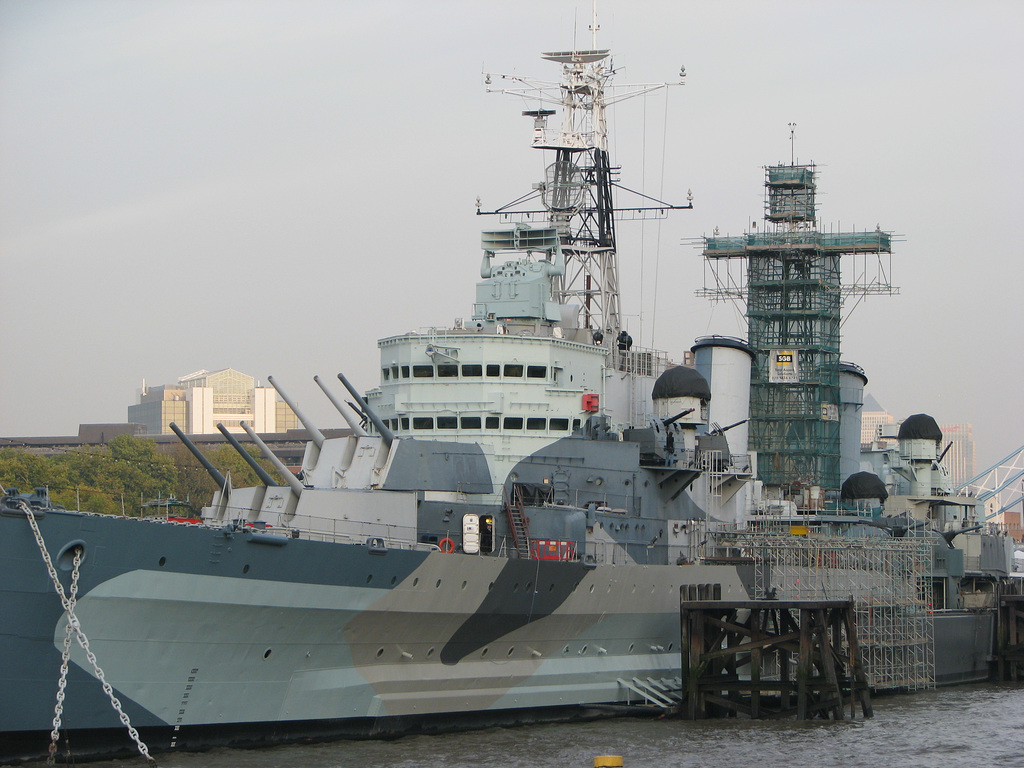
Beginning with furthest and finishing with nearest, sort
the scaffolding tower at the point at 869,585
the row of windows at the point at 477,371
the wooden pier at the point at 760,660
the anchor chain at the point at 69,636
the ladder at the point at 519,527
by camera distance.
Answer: the scaffolding tower at the point at 869,585 → the row of windows at the point at 477,371 → the wooden pier at the point at 760,660 → the ladder at the point at 519,527 → the anchor chain at the point at 69,636

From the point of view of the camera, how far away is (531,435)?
2650 centimetres

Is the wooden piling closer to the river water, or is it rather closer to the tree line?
the river water

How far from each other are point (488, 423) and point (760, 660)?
7303 mm

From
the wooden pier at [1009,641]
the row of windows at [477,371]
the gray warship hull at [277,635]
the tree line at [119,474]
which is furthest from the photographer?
the tree line at [119,474]

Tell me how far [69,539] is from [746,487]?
71.8ft

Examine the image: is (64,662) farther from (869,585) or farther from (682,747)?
(869,585)

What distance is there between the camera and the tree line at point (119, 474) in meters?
59.0

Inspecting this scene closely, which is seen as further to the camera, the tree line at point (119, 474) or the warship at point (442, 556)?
the tree line at point (119, 474)

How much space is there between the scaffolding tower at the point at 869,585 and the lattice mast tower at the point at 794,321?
47.3ft

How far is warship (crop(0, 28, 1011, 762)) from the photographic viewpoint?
64.9 ft

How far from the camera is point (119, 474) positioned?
208 ft

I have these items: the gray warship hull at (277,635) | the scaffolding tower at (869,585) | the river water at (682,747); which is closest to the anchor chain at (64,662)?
the gray warship hull at (277,635)

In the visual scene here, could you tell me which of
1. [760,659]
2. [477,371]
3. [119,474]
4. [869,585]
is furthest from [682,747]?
[119,474]

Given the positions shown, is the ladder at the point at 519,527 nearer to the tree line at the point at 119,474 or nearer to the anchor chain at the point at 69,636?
the anchor chain at the point at 69,636
